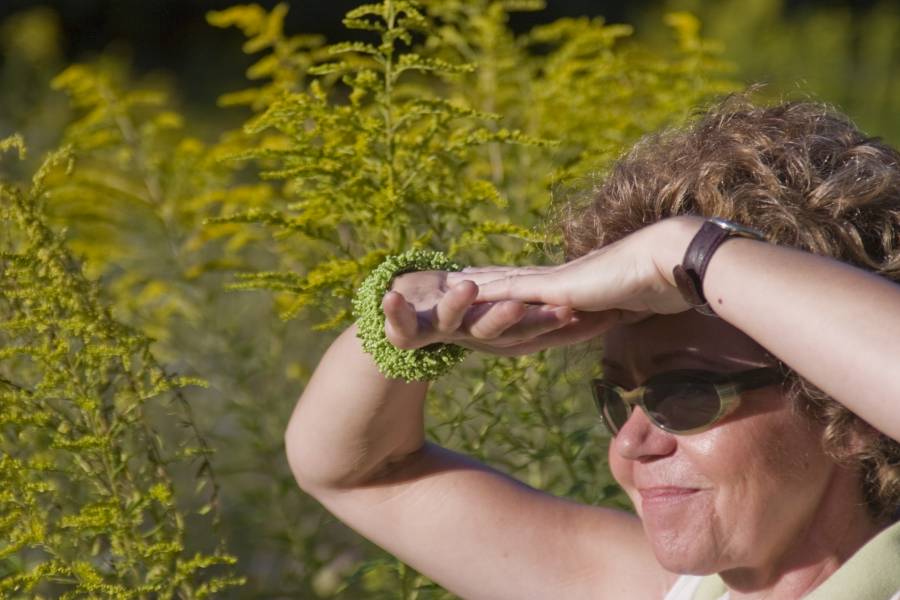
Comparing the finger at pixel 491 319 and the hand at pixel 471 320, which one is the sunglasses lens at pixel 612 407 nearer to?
the hand at pixel 471 320

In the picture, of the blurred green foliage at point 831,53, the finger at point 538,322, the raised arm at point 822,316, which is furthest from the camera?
the blurred green foliage at point 831,53

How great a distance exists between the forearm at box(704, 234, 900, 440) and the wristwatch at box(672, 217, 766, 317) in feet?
0.06

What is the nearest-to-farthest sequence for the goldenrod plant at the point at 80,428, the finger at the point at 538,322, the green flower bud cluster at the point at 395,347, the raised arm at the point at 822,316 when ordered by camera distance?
the raised arm at the point at 822,316 < the finger at the point at 538,322 < the green flower bud cluster at the point at 395,347 < the goldenrod plant at the point at 80,428

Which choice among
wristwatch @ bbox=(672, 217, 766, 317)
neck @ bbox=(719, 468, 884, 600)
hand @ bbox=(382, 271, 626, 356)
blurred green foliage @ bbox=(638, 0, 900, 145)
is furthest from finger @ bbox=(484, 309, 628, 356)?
blurred green foliage @ bbox=(638, 0, 900, 145)

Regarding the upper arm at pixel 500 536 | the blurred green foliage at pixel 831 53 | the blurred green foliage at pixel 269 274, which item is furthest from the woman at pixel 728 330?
the blurred green foliage at pixel 831 53

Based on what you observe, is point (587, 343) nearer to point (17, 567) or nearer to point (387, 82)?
point (387, 82)

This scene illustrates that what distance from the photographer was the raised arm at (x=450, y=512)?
7.11 ft

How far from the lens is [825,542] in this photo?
1.86 meters

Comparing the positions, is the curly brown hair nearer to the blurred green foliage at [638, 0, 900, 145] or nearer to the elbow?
the elbow

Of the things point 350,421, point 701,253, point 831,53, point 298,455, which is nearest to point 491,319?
point 701,253

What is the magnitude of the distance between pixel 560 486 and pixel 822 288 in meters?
1.61

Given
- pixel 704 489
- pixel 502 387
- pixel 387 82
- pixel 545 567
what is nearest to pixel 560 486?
pixel 502 387

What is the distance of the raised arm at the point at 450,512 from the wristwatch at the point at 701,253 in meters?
0.63

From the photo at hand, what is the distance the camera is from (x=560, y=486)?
3021 millimetres
